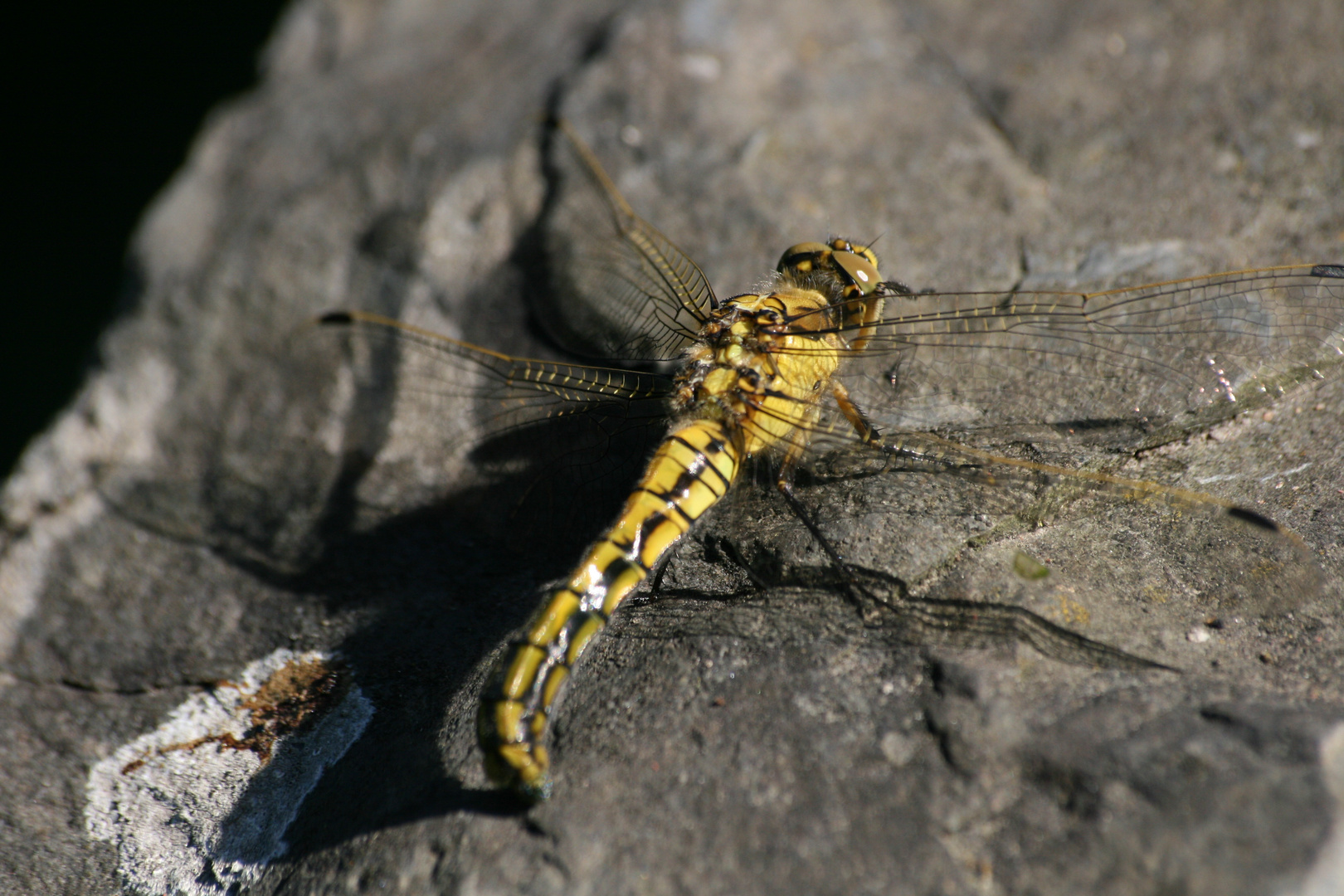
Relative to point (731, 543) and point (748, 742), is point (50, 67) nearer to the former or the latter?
point (731, 543)

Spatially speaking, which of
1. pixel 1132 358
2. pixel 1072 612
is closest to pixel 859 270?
pixel 1132 358

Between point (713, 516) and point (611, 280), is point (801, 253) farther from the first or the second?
point (713, 516)

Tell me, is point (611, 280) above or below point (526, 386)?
above

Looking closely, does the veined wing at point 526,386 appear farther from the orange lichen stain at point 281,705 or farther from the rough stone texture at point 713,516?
the orange lichen stain at point 281,705

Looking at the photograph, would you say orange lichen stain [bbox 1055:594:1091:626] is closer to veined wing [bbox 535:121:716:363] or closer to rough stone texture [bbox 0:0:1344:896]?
rough stone texture [bbox 0:0:1344:896]

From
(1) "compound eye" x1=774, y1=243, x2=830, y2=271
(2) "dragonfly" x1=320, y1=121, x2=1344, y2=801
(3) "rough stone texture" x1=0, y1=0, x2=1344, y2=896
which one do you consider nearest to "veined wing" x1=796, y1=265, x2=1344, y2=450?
(2) "dragonfly" x1=320, y1=121, x2=1344, y2=801

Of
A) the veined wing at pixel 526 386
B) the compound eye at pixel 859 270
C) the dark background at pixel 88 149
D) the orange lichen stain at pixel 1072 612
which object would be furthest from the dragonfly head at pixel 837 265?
the dark background at pixel 88 149

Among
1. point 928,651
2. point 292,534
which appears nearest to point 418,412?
point 292,534
